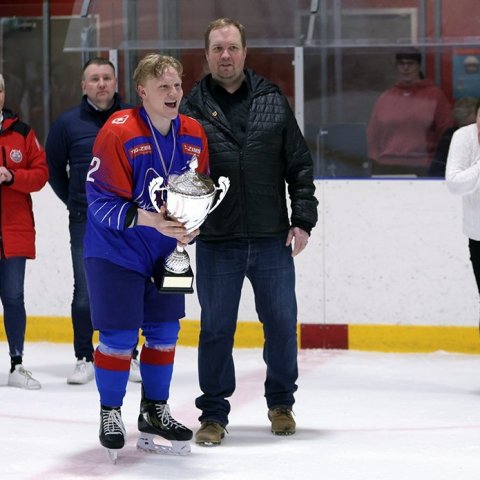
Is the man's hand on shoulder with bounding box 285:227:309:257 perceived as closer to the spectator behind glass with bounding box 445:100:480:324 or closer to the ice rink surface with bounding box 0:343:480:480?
the ice rink surface with bounding box 0:343:480:480

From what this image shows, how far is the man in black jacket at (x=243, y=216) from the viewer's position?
15.1 ft

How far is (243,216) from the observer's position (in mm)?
4613

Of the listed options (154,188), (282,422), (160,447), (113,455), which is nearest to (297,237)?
(282,422)

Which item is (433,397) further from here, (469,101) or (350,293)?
(469,101)

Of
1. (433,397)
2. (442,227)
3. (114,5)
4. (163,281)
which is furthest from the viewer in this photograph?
(114,5)

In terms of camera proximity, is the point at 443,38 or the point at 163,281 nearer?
the point at 163,281

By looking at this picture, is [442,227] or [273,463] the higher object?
[442,227]

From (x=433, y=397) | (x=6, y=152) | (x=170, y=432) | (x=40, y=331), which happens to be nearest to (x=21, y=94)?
(x=40, y=331)

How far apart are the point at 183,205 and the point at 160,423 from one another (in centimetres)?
77

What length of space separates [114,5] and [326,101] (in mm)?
1306

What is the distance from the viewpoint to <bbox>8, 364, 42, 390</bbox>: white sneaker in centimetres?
592

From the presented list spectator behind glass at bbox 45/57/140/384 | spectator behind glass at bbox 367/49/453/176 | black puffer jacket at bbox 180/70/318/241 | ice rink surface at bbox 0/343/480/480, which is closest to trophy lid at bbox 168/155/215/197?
black puffer jacket at bbox 180/70/318/241

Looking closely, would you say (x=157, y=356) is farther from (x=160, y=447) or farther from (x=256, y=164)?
(x=256, y=164)

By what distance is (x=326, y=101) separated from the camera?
7.33 meters
